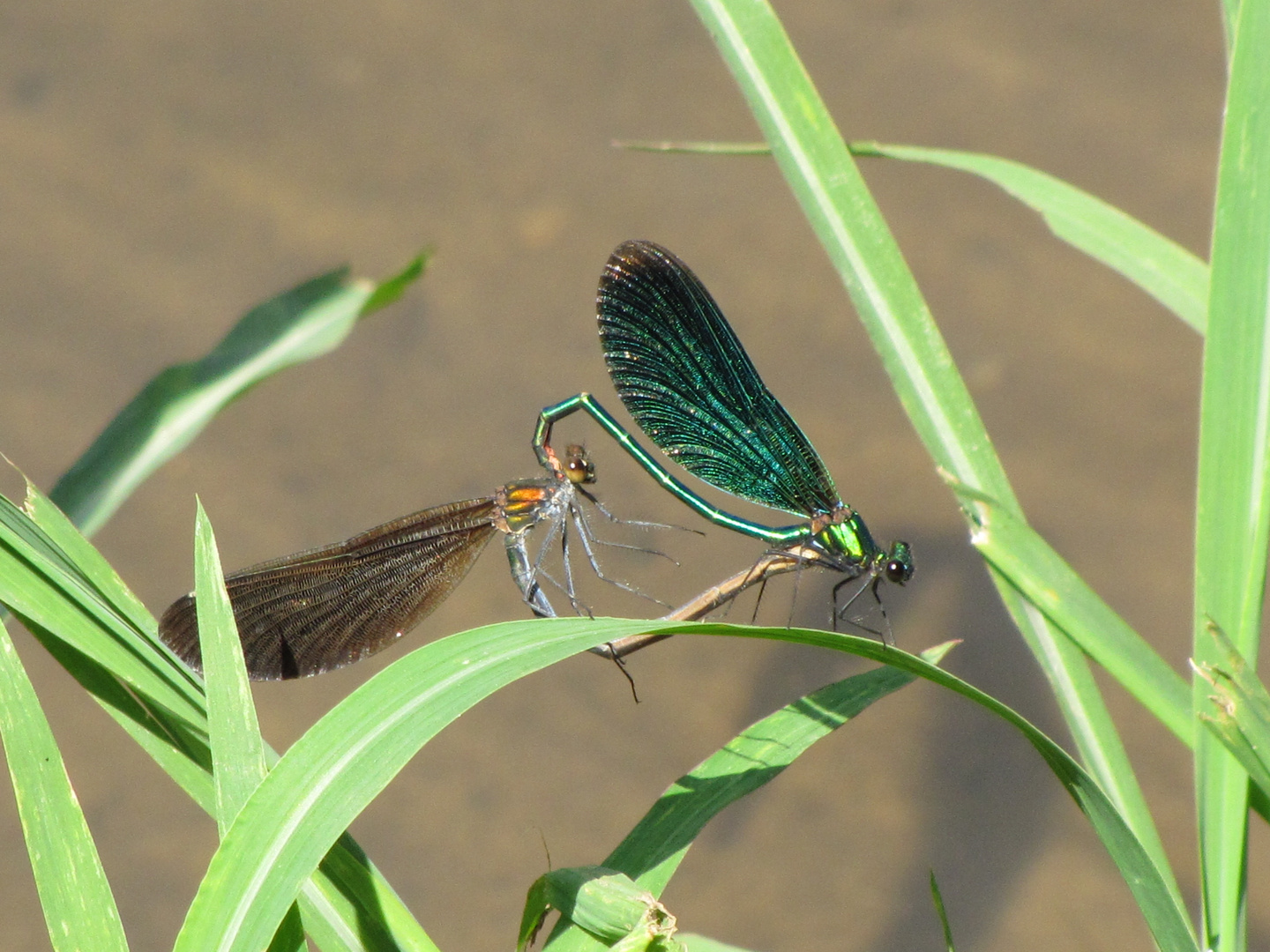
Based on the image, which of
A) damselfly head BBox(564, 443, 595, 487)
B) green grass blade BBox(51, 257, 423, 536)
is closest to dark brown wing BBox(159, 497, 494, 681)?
damselfly head BBox(564, 443, 595, 487)

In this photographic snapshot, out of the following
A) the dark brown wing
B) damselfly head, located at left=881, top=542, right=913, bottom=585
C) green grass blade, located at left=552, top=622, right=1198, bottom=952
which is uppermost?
damselfly head, located at left=881, top=542, right=913, bottom=585

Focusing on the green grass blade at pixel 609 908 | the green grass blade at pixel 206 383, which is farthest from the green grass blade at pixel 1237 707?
the green grass blade at pixel 206 383

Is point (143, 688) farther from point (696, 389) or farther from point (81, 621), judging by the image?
point (696, 389)

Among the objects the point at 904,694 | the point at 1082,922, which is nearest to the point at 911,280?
the point at 904,694

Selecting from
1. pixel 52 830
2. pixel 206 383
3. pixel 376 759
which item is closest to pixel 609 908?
pixel 376 759

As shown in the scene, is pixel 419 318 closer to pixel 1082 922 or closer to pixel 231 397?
pixel 231 397

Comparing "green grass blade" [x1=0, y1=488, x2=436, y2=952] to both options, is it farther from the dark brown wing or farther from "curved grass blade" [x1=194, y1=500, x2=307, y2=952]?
the dark brown wing

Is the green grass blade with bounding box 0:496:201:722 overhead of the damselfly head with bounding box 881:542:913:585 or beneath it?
beneath
